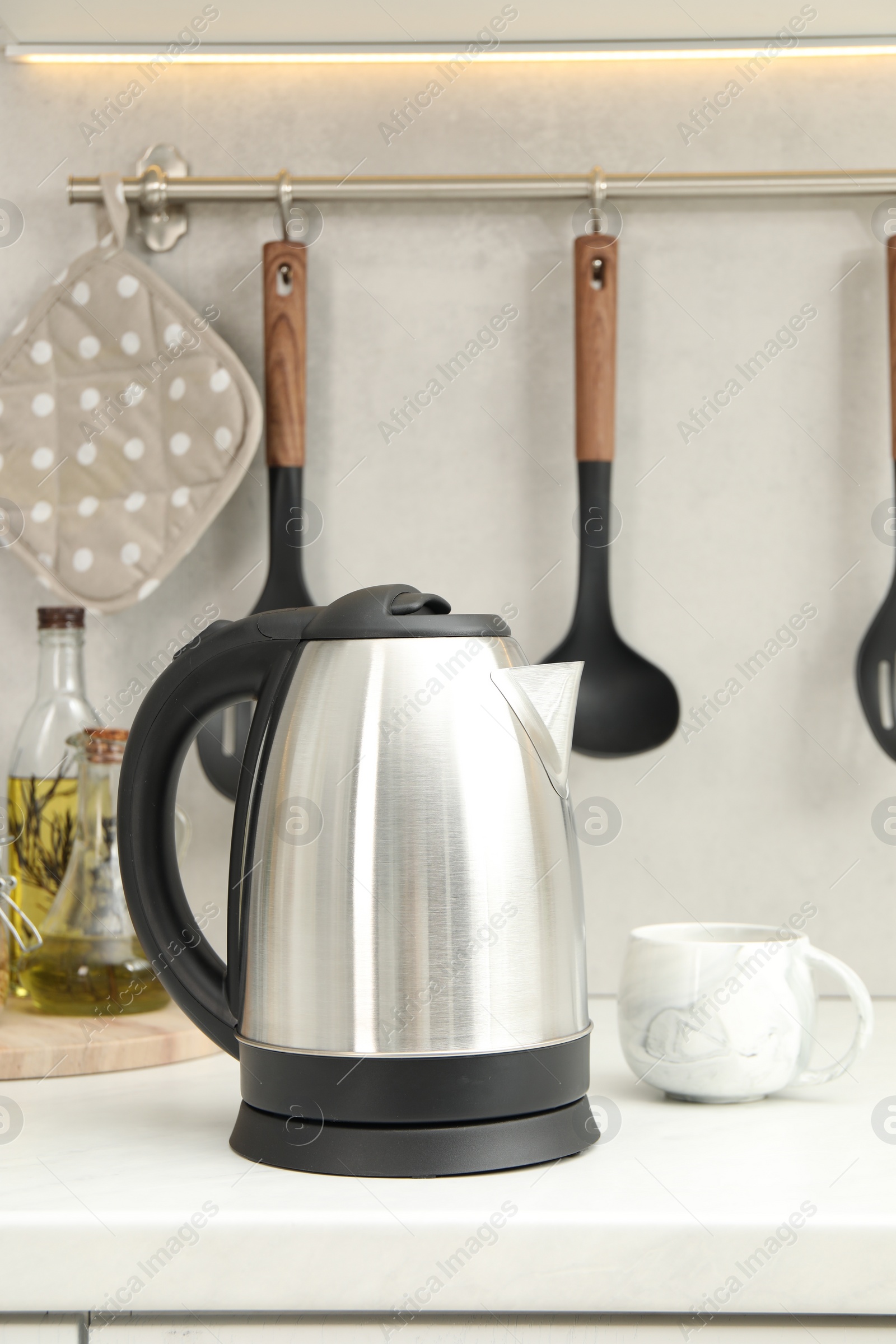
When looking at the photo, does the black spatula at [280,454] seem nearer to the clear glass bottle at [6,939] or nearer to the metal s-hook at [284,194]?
the metal s-hook at [284,194]

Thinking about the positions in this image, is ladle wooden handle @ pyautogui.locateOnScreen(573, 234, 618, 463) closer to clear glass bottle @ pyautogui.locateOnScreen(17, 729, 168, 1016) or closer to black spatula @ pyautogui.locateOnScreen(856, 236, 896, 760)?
black spatula @ pyautogui.locateOnScreen(856, 236, 896, 760)

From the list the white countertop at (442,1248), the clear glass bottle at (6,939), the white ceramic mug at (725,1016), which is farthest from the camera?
the clear glass bottle at (6,939)

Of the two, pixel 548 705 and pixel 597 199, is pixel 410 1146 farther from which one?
pixel 597 199

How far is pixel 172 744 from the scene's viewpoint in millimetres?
580

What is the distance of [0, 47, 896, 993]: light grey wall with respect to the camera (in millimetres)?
957

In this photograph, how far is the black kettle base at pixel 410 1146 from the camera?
52 cm

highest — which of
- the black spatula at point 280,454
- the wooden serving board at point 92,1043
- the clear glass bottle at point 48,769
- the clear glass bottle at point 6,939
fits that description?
the black spatula at point 280,454

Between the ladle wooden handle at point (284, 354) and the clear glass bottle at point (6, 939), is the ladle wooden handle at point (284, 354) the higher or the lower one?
the higher one

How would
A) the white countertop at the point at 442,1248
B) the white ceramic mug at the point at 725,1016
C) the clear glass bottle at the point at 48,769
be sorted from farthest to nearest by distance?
the clear glass bottle at the point at 48,769 → the white ceramic mug at the point at 725,1016 → the white countertop at the point at 442,1248

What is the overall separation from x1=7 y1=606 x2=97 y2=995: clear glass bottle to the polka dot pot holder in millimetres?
39

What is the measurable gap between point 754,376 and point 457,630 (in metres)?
0.52

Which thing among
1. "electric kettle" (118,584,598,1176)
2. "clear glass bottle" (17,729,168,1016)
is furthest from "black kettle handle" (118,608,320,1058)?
"clear glass bottle" (17,729,168,1016)

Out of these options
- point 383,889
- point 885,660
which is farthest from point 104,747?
point 885,660

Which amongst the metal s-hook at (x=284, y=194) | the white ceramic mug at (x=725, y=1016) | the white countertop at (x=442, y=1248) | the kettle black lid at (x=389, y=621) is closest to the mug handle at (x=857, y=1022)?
the white ceramic mug at (x=725, y=1016)
